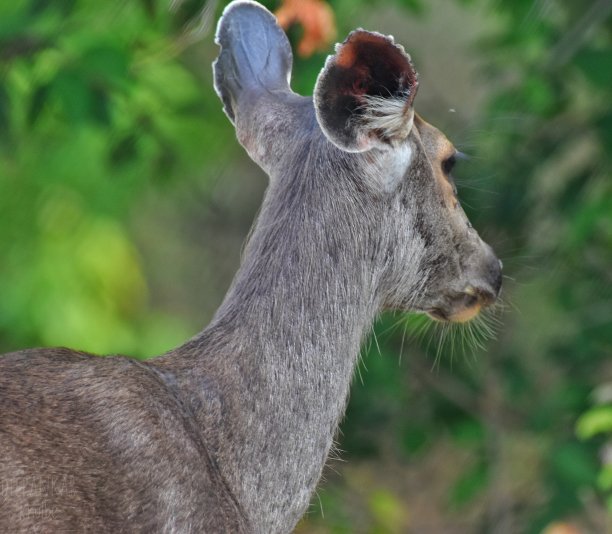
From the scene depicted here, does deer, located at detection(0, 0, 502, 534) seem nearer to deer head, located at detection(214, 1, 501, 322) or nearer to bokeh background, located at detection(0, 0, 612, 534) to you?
deer head, located at detection(214, 1, 501, 322)

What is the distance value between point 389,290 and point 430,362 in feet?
14.6

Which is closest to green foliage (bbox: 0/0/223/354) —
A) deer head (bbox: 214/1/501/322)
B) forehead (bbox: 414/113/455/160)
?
deer head (bbox: 214/1/501/322)

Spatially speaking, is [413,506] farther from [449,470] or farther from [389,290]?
[389,290]

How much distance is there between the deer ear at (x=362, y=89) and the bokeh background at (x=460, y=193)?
1.27 m

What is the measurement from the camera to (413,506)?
13.6 m

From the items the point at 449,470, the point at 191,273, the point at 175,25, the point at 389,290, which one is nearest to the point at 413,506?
the point at 449,470

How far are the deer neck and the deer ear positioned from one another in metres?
0.30

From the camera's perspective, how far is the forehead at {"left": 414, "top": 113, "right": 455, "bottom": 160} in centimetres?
481

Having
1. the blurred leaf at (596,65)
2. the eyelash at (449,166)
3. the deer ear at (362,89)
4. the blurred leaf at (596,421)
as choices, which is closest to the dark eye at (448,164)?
the eyelash at (449,166)

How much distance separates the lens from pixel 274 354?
14.5ft

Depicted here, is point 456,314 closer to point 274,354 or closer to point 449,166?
point 449,166

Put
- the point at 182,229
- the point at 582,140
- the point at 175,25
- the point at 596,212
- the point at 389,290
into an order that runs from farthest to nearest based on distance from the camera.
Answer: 1. the point at 182,229
2. the point at 582,140
3. the point at 596,212
4. the point at 175,25
5. the point at 389,290

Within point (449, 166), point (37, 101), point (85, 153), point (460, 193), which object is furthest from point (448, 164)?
point (85, 153)

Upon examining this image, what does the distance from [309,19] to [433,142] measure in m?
1.55
